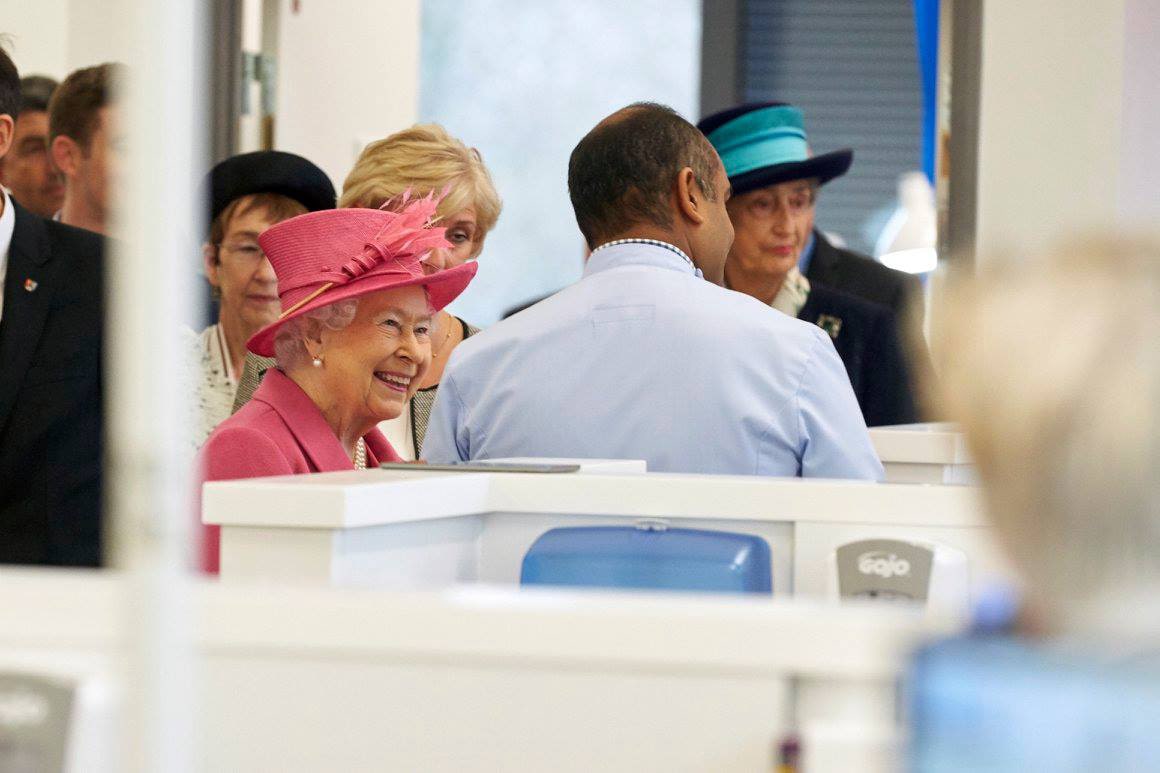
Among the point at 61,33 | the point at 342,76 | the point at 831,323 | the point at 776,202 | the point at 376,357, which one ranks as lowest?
the point at 376,357

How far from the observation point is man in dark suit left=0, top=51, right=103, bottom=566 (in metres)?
2.25

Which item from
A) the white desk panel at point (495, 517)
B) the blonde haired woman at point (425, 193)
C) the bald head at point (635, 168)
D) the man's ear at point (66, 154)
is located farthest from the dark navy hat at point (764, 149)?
the white desk panel at point (495, 517)

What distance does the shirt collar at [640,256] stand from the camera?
Answer: 2.30 m

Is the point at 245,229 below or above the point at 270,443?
above

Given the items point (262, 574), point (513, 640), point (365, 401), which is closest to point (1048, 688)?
point (513, 640)

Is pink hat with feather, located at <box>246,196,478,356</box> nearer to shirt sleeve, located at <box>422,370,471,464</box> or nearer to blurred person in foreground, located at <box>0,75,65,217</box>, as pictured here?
shirt sleeve, located at <box>422,370,471,464</box>

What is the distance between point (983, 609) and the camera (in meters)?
0.67

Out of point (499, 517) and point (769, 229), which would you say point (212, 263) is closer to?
point (769, 229)

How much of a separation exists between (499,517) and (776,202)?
5.74 ft

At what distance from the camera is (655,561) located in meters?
1.45

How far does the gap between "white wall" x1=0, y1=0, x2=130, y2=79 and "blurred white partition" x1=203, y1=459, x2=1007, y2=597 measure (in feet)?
10.3

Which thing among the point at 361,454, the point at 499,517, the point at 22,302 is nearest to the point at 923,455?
the point at 361,454

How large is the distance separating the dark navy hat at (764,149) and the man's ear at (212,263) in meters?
0.96

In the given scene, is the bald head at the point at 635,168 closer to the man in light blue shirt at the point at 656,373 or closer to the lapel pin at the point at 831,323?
the man in light blue shirt at the point at 656,373
